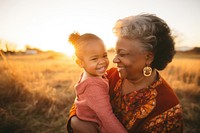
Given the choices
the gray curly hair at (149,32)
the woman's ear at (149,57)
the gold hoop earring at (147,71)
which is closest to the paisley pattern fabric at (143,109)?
the gold hoop earring at (147,71)

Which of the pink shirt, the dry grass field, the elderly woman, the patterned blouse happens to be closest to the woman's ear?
the elderly woman

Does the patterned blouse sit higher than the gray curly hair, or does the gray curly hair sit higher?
the gray curly hair

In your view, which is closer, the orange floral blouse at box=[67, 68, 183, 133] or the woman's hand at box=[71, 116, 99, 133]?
the orange floral blouse at box=[67, 68, 183, 133]

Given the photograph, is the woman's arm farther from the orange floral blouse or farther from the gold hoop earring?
the gold hoop earring

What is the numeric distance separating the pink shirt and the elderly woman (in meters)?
0.11

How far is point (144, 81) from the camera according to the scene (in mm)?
2094

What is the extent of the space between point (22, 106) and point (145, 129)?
14.2 ft

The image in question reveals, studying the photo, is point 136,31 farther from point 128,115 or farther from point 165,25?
point 128,115

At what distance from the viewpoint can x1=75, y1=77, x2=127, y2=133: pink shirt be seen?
1.83 meters

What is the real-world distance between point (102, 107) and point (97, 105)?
57mm

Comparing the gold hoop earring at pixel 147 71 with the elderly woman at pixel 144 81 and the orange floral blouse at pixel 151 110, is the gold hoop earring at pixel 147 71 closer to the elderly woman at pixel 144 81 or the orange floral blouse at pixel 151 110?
the elderly woman at pixel 144 81

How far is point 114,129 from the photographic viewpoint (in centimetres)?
179

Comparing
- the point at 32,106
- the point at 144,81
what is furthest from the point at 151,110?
the point at 32,106

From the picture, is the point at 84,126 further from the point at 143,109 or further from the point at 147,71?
the point at 147,71
